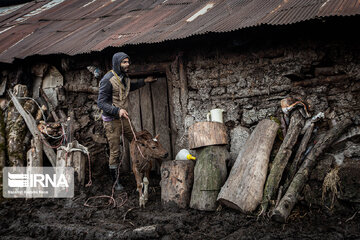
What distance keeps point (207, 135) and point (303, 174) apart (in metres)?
1.37

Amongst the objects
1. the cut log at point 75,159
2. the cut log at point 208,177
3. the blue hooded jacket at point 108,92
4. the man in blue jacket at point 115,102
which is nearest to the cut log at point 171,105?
the man in blue jacket at point 115,102

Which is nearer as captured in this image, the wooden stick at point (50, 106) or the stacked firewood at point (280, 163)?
the stacked firewood at point (280, 163)

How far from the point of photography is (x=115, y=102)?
17.9 ft

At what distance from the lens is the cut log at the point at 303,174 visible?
390 centimetres

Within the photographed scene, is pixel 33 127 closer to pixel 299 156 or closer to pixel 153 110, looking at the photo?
pixel 153 110

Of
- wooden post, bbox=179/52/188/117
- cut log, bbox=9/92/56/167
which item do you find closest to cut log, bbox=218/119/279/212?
wooden post, bbox=179/52/188/117

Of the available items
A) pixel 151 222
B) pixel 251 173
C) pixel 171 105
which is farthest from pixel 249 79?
pixel 151 222

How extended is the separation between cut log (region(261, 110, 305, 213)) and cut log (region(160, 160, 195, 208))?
1.09 m

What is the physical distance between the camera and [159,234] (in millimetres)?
4012

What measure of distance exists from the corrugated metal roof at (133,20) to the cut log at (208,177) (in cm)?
179

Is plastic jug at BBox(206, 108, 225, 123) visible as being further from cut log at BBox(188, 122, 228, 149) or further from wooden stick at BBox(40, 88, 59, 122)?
wooden stick at BBox(40, 88, 59, 122)

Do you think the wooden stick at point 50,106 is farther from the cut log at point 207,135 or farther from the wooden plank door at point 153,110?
the cut log at point 207,135

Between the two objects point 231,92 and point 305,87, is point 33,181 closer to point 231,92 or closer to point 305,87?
point 231,92

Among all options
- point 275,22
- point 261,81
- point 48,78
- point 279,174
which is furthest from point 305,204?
point 48,78
